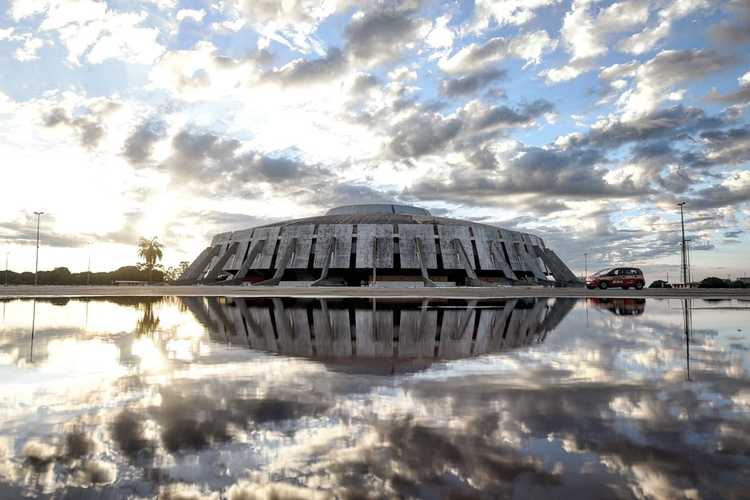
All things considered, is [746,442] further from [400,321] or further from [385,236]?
[385,236]

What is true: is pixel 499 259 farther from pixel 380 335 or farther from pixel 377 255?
pixel 380 335

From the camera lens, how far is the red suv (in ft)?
133

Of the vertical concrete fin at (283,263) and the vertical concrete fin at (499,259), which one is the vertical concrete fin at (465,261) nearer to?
the vertical concrete fin at (499,259)

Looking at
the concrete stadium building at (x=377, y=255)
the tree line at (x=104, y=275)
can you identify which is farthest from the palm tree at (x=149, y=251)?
the concrete stadium building at (x=377, y=255)

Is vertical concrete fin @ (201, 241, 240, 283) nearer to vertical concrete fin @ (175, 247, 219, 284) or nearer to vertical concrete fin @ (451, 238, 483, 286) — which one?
vertical concrete fin @ (175, 247, 219, 284)

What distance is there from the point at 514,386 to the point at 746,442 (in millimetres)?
2254

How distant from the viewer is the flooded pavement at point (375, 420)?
3008mm

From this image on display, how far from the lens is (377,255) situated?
5672 cm

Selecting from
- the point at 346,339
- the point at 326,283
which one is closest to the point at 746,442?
the point at 346,339

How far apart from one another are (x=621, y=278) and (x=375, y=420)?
41.7 m

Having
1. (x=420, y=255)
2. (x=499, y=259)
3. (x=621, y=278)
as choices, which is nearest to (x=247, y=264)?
(x=420, y=255)

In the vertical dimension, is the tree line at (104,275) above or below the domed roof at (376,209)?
below

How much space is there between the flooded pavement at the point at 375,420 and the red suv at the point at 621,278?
3468 centimetres

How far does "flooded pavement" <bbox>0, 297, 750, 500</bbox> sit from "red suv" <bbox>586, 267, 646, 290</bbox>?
114 ft
